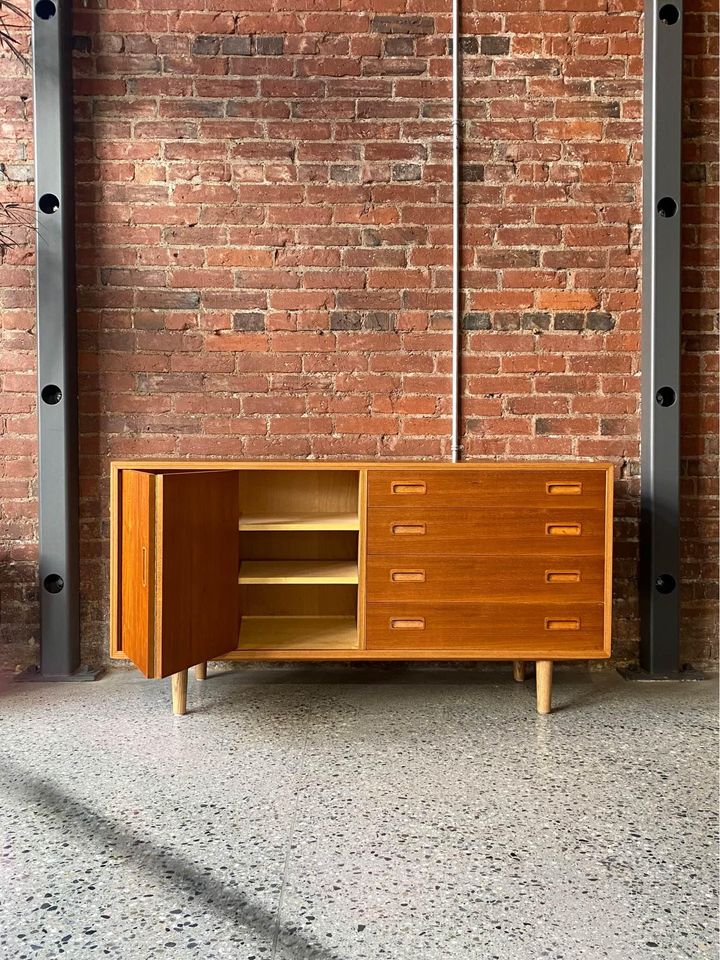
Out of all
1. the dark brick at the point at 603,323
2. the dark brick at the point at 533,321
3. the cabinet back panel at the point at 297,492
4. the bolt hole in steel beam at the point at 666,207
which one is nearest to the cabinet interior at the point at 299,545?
the cabinet back panel at the point at 297,492

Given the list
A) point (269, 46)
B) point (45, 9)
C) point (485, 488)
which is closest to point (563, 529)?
point (485, 488)

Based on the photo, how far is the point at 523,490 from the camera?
271cm

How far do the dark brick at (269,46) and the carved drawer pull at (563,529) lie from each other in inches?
83.4

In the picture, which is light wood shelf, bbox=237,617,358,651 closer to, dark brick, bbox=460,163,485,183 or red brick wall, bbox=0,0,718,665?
red brick wall, bbox=0,0,718,665

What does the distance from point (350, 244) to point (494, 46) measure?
0.96m

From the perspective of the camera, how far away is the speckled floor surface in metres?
1.53

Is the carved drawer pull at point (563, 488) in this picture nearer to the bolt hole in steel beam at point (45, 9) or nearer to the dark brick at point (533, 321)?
the dark brick at point (533, 321)

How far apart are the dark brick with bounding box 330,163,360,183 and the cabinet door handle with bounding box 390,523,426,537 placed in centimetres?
142

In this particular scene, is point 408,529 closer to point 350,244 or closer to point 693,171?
point 350,244

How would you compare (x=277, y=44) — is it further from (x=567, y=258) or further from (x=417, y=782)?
(x=417, y=782)

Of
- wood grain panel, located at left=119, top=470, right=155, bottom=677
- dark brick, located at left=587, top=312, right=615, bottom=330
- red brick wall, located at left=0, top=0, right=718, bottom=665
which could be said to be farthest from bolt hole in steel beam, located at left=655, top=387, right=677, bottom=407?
wood grain panel, located at left=119, top=470, right=155, bottom=677

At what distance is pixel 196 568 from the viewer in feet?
8.39

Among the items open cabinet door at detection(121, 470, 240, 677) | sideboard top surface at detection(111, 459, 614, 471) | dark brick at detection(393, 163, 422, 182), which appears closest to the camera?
open cabinet door at detection(121, 470, 240, 677)

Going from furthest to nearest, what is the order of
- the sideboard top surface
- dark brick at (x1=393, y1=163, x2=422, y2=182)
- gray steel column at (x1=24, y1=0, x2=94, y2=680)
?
1. dark brick at (x1=393, y1=163, x2=422, y2=182)
2. gray steel column at (x1=24, y1=0, x2=94, y2=680)
3. the sideboard top surface
